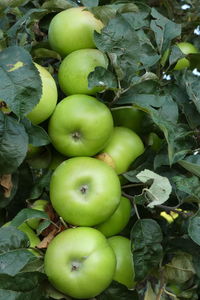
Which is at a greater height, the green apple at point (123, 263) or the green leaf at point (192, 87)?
the green leaf at point (192, 87)

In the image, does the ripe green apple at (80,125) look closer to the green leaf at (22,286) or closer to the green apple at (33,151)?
the green apple at (33,151)

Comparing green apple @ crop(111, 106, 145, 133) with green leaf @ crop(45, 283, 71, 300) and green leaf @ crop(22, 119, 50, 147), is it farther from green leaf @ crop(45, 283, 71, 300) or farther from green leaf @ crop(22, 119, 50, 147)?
green leaf @ crop(45, 283, 71, 300)

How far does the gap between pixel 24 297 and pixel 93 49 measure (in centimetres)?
52

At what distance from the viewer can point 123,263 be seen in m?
0.91

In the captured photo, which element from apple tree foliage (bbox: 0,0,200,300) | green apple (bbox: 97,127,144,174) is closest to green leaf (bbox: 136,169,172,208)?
apple tree foliage (bbox: 0,0,200,300)

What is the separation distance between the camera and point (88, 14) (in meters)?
1.02

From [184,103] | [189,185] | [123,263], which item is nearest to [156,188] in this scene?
[189,185]

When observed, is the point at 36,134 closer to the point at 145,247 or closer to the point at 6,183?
the point at 6,183

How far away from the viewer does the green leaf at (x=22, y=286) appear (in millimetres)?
765

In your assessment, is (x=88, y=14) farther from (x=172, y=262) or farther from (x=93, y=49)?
(x=172, y=262)

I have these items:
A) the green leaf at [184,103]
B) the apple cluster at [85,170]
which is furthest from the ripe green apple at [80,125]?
the green leaf at [184,103]

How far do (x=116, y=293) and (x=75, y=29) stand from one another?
56cm

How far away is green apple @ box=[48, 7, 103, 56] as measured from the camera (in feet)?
3.30

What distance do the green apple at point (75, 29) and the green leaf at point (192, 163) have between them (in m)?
0.33
